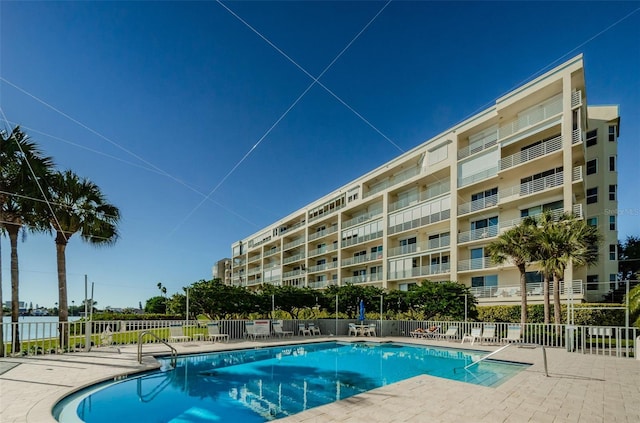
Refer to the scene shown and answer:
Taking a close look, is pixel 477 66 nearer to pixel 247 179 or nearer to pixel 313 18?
pixel 313 18

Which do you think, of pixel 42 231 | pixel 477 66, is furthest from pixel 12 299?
pixel 477 66

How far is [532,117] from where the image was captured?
23281 mm

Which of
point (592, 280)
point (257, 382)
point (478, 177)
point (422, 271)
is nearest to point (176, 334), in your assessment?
point (257, 382)

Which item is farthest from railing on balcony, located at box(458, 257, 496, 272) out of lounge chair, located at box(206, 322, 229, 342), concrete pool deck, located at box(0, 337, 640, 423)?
lounge chair, located at box(206, 322, 229, 342)

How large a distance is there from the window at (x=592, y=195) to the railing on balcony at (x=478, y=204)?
6782 millimetres

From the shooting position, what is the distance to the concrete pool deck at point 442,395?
212 inches

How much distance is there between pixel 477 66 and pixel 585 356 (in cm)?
1012

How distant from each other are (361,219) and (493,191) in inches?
591

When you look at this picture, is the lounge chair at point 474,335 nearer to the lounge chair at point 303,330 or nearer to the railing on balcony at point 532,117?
the lounge chair at point 303,330

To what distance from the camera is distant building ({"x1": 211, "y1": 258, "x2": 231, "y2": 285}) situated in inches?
2933

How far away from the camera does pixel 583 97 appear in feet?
73.9

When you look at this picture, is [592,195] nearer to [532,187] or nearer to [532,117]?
[532,187]

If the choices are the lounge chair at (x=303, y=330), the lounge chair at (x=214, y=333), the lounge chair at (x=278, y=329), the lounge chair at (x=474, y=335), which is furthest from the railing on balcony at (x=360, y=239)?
the lounge chair at (x=214, y=333)

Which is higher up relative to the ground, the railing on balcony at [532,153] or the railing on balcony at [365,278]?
the railing on balcony at [532,153]
